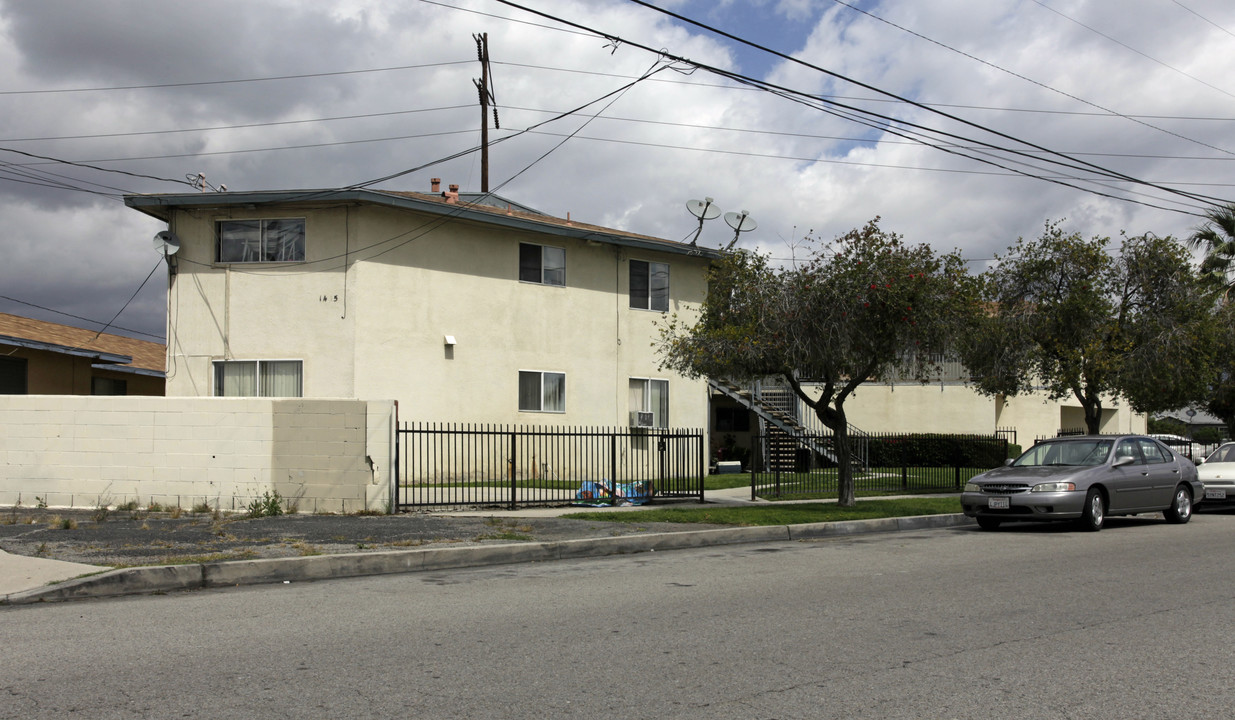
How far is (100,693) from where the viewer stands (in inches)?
207

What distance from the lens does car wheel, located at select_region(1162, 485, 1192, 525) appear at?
15836mm

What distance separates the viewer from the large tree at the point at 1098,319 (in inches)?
813

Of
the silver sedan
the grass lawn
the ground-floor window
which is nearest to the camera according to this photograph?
Result: the silver sedan

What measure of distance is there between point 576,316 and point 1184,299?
13.4 meters

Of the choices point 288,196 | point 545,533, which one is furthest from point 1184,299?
point 288,196

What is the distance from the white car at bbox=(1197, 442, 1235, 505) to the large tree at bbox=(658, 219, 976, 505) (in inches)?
276

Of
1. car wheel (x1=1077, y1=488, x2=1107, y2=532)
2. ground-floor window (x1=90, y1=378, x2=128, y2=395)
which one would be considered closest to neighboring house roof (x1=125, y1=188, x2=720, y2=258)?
ground-floor window (x1=90, y1=378, x2=128, y2=395)

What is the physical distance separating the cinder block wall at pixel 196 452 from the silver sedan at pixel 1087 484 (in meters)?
9.20

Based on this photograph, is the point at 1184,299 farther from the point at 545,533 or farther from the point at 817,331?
the point at 545,533

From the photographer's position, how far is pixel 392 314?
2053cm

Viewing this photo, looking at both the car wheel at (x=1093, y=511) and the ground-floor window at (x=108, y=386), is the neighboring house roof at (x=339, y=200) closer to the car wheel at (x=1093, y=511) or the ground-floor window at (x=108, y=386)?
the ground-floor window at (x=108, y=386)

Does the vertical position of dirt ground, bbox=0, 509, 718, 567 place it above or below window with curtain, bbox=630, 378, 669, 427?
below

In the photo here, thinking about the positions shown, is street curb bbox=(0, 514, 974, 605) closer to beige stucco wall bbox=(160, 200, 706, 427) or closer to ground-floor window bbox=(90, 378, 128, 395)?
beige stucco wall bbox=(160, 200, 706, 427)

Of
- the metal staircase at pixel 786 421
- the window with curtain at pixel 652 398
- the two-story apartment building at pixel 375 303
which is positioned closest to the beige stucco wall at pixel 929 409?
the metal staircase at pixel 786 421
